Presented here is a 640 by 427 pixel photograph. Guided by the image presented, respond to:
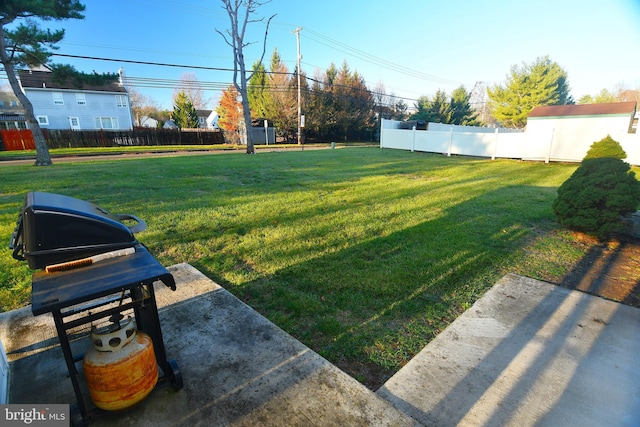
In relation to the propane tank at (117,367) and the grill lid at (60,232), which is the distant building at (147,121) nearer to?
the grill lid at (60,232)

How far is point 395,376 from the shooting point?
1.80 meters

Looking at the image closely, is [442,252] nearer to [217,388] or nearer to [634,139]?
[217,388]

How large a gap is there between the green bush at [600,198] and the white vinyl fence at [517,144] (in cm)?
1014

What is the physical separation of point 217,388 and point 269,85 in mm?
32475

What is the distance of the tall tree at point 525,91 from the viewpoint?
94.7ft

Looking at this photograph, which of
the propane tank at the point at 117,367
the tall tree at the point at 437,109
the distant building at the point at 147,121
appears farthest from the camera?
the distant building at the point at 147,121

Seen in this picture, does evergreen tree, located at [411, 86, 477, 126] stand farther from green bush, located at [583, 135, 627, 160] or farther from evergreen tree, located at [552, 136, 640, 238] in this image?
evergreen tree, located at [552, 136, 640, 238]

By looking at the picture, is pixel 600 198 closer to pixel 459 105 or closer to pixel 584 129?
pixel 584 129

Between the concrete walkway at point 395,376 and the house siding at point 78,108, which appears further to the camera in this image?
the house siding at point 78,108

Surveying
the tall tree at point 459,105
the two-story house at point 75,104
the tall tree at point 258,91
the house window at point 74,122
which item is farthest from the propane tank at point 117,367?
the tall tree at point 459,105

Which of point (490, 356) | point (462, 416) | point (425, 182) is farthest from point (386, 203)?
point (462, 416)

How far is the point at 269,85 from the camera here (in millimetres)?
30672

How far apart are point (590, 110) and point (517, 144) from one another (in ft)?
11.3

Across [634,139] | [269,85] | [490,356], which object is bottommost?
[490,356]
